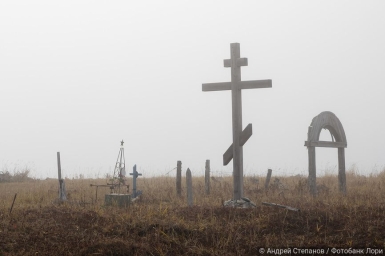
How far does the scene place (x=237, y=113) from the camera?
1282 cm

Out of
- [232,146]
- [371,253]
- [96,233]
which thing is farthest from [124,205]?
[371,253]

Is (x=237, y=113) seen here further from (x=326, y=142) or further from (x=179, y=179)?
(x=179, y=179)

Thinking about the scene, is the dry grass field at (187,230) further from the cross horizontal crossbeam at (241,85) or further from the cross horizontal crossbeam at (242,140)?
the cross horizontal crossbeam at (241,85)

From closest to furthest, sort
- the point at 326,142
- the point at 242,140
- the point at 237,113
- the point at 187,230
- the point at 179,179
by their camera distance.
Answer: the point at 187,230 < the point at 242,140 < the point at 237,113 < the point at 326,142 < the point at 179,179

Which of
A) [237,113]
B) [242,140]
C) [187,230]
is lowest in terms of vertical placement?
[187,230]

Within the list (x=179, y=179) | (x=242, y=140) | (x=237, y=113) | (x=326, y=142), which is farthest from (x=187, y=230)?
(x=326, y=142)

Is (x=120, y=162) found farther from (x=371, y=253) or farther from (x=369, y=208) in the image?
(x=371, y=253)

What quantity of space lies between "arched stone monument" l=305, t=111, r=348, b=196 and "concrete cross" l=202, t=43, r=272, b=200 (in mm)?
3581

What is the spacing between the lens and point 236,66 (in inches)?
509

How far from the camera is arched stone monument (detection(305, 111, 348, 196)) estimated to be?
51.3 feet

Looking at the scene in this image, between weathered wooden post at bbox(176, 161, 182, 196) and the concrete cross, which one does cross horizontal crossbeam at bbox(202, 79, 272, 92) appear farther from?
weathered wooden post at bbox(176, 161, 182, 196)

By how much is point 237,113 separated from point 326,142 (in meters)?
4.88

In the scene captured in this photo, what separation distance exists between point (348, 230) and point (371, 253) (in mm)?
1145

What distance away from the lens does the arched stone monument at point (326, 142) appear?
51.3 ft
